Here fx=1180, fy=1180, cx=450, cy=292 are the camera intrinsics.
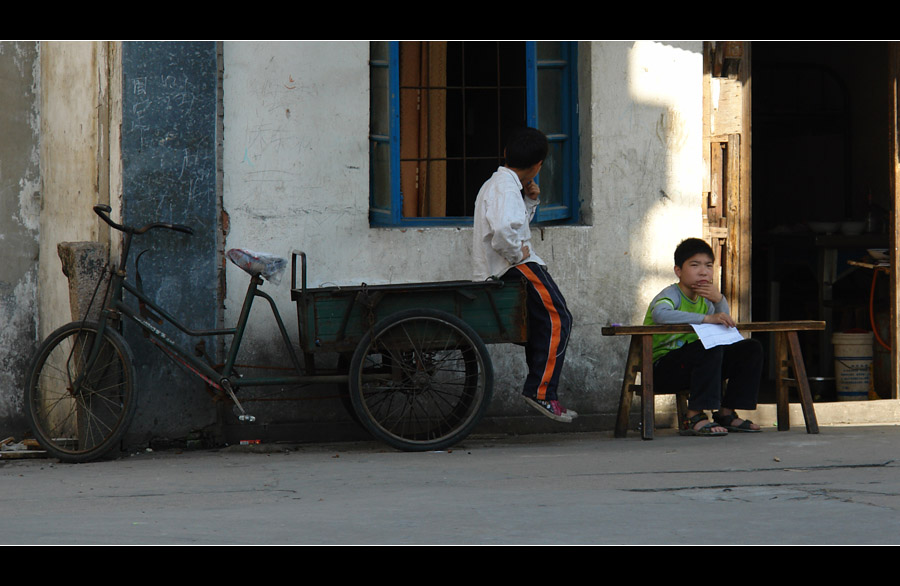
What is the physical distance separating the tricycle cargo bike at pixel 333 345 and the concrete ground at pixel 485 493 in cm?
25

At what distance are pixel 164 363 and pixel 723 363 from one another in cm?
323

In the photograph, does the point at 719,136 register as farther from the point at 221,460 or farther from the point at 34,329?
the point at 34,329

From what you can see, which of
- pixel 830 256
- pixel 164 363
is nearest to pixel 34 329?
pixel 164 363

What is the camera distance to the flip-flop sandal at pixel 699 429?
269 inches

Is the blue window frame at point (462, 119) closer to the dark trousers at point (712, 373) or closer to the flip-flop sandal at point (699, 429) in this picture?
the dark trousers at point (712, 373)

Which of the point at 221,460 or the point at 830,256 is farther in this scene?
the point at 830,256

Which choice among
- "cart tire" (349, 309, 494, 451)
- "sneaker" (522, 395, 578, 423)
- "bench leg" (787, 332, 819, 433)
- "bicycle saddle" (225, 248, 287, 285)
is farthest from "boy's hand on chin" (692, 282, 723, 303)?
"bicycle saddle" (225, 248, 287, 285)

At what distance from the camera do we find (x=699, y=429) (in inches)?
270

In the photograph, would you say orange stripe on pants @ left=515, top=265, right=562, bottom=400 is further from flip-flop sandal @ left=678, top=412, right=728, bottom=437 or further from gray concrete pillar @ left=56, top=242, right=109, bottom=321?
gray concrete pillar @ left=56, top=242, right=109, bottom=321

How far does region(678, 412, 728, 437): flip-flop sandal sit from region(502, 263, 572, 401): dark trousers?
98 cm

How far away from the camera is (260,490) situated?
528cm

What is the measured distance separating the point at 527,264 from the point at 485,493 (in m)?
1.71

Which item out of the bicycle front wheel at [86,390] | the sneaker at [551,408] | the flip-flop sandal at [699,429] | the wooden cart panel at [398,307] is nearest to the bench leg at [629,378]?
the flip-flop sandal at [699,429]

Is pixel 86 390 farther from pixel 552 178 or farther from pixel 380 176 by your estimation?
pixel 552 178
